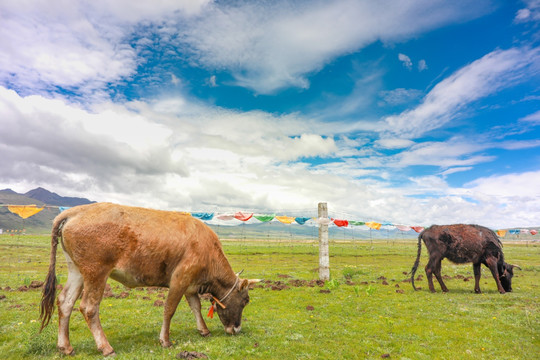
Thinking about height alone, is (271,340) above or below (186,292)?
below

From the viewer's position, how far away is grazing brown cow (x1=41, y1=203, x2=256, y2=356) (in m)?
7.43

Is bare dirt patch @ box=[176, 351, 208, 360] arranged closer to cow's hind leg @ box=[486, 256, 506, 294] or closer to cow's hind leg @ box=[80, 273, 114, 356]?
cow's hind leg @ box=[80, 273, 114, 356]

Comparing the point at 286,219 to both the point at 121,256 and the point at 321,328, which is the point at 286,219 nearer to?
the point at 321,328

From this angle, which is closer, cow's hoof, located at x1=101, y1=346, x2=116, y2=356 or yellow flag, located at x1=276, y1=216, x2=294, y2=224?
cow's hoof, located at x1=101, y1=346, x2=116, y2=356

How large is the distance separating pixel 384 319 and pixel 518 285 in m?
15.2

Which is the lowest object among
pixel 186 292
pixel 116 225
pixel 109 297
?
pixel 109 297

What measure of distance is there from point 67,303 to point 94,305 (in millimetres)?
949

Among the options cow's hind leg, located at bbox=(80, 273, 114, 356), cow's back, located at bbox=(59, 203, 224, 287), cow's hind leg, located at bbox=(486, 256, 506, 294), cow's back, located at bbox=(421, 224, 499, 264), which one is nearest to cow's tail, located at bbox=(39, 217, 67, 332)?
cow's back, located at bbox=(59, 203, 224, 287)

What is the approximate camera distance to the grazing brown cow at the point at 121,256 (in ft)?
24.4

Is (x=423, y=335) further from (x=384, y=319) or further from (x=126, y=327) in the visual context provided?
(x=126, y=327)

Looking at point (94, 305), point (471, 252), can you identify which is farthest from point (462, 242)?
point (94, 305)

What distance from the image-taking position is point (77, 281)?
7.93 meters

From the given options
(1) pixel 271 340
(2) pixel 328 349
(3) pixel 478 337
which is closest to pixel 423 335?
(3) pixel 478 337

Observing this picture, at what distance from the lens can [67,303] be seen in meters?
7.74
